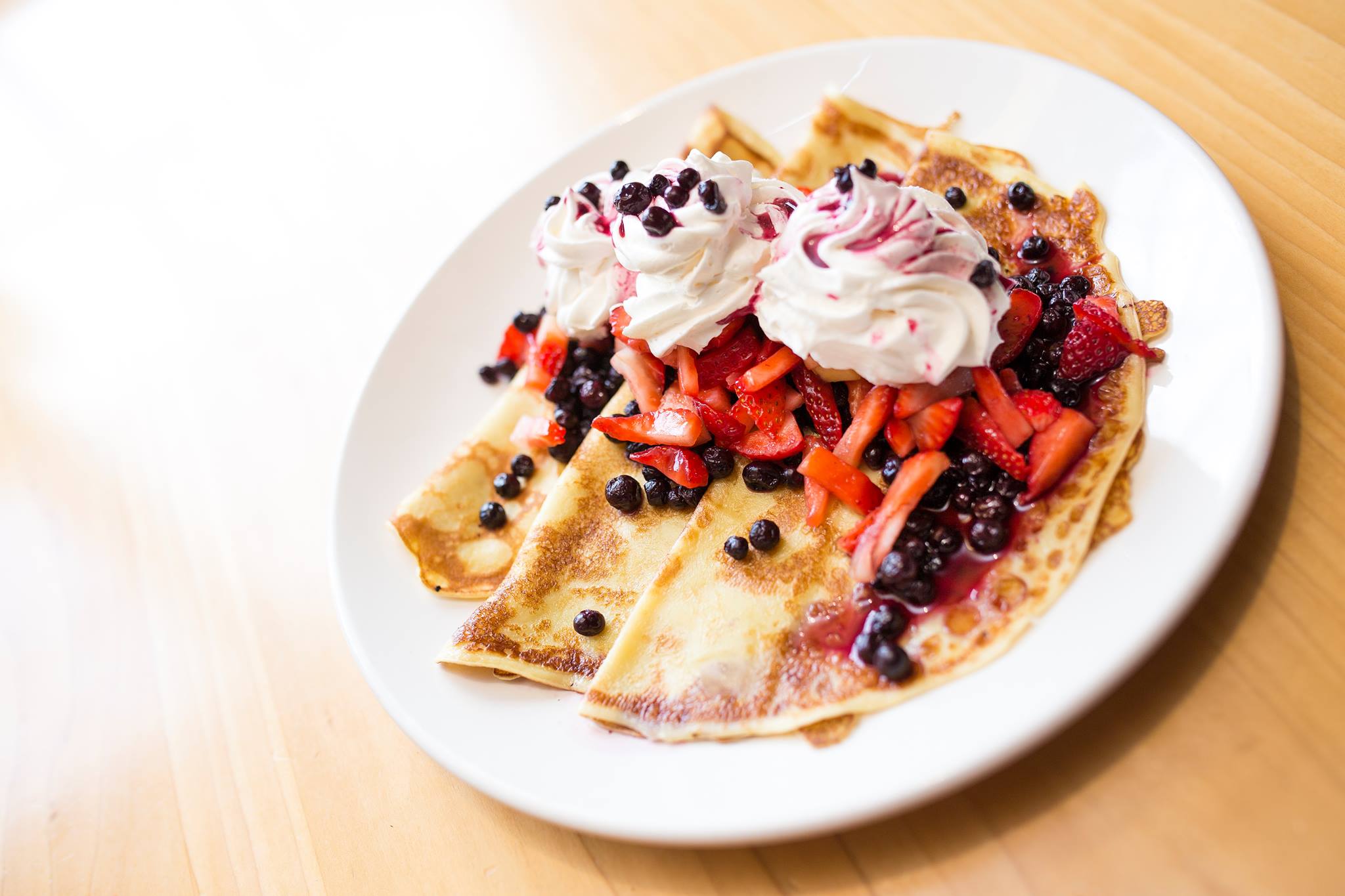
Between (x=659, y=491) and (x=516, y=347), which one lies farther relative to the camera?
(x=516, y=347)

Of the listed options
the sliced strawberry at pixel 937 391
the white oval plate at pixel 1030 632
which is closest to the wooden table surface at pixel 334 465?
the white oval plate at pixel 1030 632

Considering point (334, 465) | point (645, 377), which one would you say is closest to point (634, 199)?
point (645, 377)

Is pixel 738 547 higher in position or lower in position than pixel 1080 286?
lower

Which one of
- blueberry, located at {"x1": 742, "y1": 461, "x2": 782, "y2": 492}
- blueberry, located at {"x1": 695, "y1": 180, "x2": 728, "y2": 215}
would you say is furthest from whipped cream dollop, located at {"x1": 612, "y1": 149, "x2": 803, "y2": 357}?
blueberry, located at {"x1": 742, "y1": 461, "x2": 782, "y2": 492}

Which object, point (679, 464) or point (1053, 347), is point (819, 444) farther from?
point (1053, 347)

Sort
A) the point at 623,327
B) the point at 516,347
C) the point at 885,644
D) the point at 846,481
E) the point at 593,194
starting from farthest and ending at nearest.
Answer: the point at 516,347, the point at 593,194, the point at 623,327, the point at 846,481, the point at 885,644

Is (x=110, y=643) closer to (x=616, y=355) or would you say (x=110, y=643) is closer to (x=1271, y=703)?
(x=616, y=355)

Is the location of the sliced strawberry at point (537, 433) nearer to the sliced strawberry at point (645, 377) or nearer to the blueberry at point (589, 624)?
the sliced strawberry at point (645, 377)
